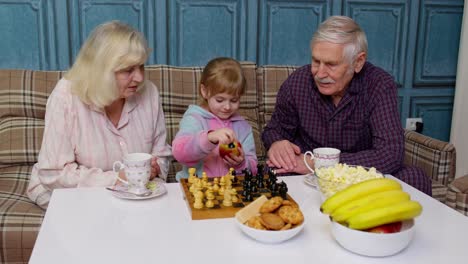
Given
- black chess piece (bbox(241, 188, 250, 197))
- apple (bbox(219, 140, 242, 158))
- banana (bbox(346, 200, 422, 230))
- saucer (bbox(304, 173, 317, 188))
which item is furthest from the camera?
apple (bbox(219, 140, 242, 158))

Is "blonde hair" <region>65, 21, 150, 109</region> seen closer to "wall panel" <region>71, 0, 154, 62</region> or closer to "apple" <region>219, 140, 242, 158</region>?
"apple" <region>219, 140, 242, 158</region>

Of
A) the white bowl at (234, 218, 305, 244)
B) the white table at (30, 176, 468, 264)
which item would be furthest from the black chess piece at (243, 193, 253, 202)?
the white bowl at (234, 218, 305, 244)

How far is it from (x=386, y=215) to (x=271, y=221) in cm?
25

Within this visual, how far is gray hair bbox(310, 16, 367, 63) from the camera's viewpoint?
1.87m

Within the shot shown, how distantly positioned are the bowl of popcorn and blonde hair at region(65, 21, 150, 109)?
834mm

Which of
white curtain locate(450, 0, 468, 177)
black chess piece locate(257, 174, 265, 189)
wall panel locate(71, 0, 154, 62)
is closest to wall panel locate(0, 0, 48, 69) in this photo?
wall panel locate(71, 0, 154, 62)

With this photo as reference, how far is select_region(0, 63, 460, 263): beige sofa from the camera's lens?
2.24 metres

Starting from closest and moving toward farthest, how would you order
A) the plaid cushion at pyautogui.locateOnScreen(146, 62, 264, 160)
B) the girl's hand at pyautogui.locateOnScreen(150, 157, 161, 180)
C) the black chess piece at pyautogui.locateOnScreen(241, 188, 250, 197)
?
the black chess piece at pyautogui.locateOnScreen(241, 188, 250, 197)
the girl's hand at pyautogui.locateOnScreen(150, 157, 161, 180)
the plaid cushion at pyautogui.locateOnScreen(146, 62, 264, 160)

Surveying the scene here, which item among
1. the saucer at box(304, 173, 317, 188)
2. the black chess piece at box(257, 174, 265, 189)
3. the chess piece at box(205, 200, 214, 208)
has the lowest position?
the saucer at box(304, 173, 317, 188)

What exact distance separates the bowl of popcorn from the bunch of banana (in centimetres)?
14

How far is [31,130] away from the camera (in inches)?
92.0

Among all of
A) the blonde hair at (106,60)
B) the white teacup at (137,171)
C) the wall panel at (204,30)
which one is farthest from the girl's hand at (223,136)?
the wall panel at (204,30)

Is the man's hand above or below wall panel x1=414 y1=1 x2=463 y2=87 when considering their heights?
below

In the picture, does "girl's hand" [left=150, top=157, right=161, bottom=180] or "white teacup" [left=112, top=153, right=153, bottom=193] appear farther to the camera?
"girl's hand" [left=150, top=157, right=161, bottom=180]
